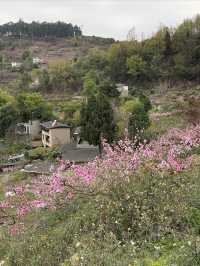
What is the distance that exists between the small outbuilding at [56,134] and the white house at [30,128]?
141 inches

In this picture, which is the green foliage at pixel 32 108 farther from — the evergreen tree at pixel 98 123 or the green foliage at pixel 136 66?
the green foliage at pixel 136 66

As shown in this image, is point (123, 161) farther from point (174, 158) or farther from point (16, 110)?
point (16, 110)

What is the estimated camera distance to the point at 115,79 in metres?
57.4

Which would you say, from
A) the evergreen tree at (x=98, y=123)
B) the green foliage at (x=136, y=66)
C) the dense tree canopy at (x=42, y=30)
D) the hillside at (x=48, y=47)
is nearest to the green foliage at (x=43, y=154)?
the evergreen tree at (x=98, y=123)

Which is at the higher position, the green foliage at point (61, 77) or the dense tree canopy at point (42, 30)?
the dense tree canopy at point (42, 30)

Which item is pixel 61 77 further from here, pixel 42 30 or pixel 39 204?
pixel 42 30

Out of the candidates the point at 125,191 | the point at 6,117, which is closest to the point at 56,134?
the point at 6,117

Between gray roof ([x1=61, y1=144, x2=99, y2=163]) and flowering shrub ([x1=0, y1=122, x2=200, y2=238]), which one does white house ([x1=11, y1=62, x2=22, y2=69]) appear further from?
flowering shrub ([x1=0, y1=122, x2=200, y2=238])

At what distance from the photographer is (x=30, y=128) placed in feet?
122

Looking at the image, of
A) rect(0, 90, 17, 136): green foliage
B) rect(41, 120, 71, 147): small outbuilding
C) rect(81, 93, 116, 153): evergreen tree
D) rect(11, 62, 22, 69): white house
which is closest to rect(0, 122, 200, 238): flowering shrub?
rect(81, 93, 116, 153): evergreen tree

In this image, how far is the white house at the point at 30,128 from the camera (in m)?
37.0

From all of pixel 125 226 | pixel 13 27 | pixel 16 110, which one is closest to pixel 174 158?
pixel 125 226

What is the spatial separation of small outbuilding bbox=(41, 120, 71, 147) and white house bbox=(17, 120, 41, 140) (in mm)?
3576

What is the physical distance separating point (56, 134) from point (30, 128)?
543 centimetres
